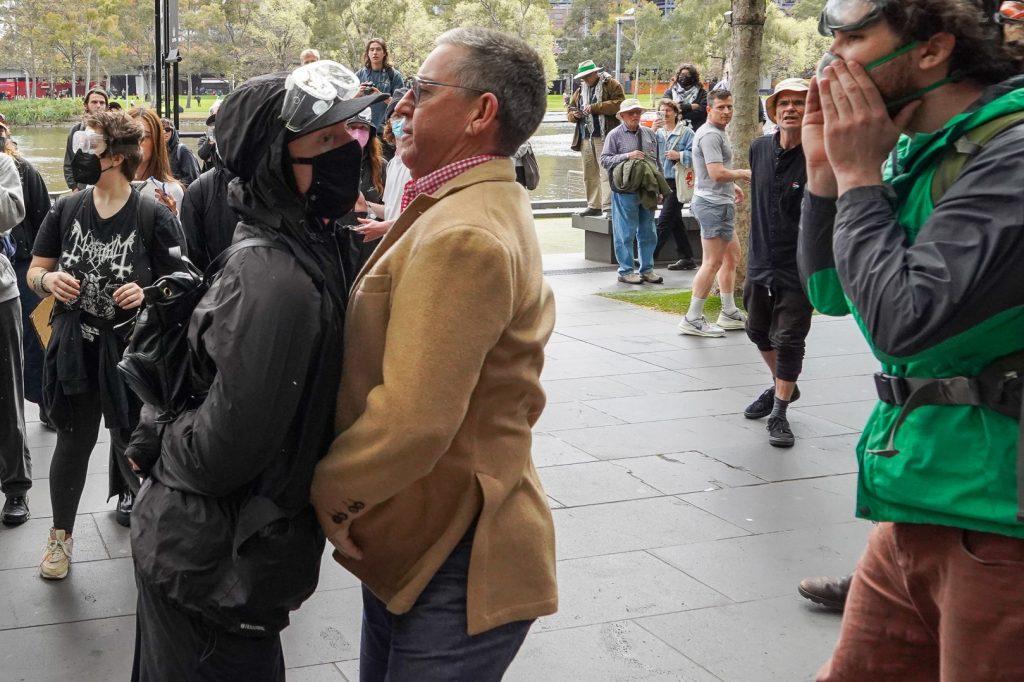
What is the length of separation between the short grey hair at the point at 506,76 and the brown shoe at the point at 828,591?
274 cm

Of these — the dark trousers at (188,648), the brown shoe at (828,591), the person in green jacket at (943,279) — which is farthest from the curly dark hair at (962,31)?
the brown shoe at (828,591)

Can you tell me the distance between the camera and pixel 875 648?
250 centimetres

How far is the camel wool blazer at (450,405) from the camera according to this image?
2.22 meters

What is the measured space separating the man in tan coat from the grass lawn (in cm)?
878

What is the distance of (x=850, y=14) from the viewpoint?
219cm

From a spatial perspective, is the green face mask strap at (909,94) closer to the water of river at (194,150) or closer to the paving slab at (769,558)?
the paving slab at (769,558)

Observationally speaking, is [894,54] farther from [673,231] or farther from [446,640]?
[673,231]

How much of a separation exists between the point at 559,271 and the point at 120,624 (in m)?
9.98

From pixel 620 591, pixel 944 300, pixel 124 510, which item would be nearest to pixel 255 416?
pixel 944 300

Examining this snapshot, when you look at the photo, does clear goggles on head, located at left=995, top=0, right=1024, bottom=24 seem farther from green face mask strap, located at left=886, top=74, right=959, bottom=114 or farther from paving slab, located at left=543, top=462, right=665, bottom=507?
paving slab, located at left=543, top=462, right=665, bottom=507

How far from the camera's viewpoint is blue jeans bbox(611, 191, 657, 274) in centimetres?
1290

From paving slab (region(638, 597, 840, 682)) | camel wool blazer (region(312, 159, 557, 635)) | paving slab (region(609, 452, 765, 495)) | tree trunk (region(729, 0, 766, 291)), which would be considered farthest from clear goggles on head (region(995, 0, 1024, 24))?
tree trunk (region(729, 0, 766, 291))

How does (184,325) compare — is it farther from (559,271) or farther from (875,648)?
(559,271)

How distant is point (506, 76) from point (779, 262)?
5.02 meters
